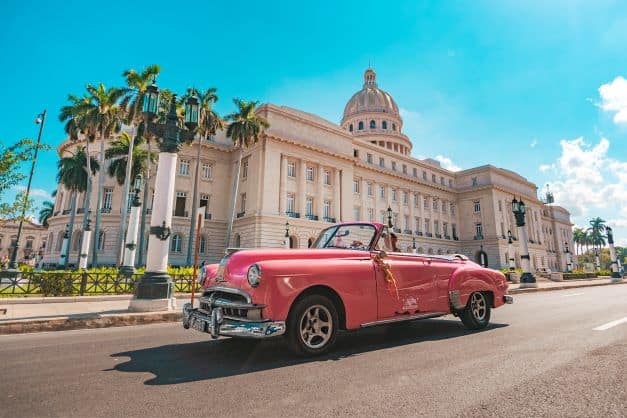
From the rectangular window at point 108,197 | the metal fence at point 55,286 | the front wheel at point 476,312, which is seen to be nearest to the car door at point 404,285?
the front wheel at point 476,312

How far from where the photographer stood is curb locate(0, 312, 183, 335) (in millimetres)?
6410

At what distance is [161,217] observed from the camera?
9430mm

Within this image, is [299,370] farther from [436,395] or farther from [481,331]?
[481,331]

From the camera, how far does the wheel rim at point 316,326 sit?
4.17 m

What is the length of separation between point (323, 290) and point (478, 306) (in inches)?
143

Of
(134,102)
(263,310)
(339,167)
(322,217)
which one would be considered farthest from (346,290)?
(339,167)

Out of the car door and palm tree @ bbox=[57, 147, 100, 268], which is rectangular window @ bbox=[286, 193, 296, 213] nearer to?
palm tree @ bbox=[57, 147, 100, 268]

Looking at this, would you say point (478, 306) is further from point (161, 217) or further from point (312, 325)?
point (161, 217)

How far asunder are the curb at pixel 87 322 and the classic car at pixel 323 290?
11.7 ft

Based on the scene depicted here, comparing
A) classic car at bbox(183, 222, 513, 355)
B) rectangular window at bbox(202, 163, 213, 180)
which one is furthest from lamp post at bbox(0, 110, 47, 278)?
rectangular window at bbox(202, 163, 213, 180)

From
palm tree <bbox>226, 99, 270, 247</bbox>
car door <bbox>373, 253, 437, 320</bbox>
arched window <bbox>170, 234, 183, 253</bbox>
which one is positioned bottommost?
car door <bbox>373, 253, 437, 320</bbox>

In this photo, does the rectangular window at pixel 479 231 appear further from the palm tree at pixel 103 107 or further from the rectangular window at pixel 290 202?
the palm tree at pixel 103 107

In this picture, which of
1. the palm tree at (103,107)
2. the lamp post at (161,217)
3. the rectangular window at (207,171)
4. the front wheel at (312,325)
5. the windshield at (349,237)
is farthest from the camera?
the rectangular window at (207,171)

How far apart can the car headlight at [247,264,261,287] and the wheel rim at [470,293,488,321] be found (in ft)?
14.0
